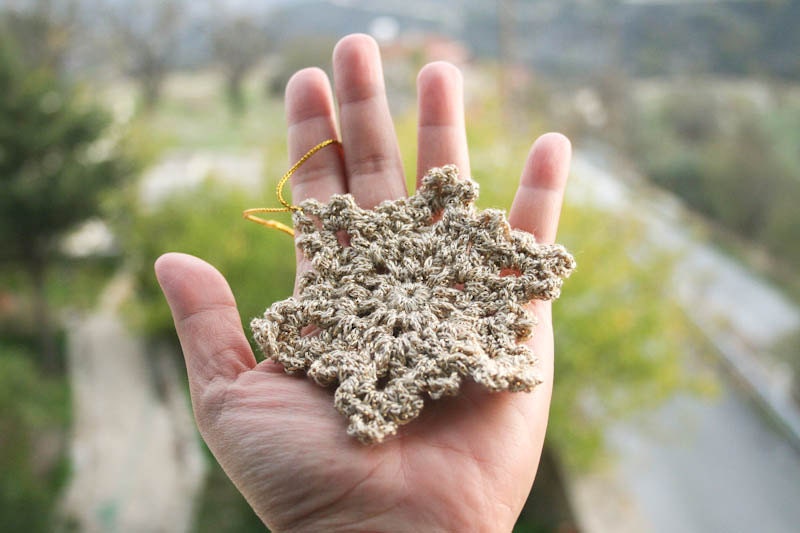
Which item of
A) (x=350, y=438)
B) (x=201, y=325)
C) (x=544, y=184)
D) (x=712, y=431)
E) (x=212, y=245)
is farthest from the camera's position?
(x=212, y=245)

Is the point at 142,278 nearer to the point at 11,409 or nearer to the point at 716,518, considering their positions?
the point at 11,409

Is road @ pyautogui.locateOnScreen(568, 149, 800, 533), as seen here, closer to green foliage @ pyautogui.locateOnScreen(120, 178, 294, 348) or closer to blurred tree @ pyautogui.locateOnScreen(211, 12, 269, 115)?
green foliage @ pyautogui.locateOnScreen(120, 178, 294, 348)

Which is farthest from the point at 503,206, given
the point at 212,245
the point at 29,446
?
the point at 29,446

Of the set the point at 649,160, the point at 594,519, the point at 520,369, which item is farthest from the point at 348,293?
the point at 649,160

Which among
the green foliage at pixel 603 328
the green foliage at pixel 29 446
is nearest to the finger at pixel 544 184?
the green foliage at pixel 603 328

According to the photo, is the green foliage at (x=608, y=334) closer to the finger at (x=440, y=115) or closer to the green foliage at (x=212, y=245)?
the green foliage at (x=212, y=245)

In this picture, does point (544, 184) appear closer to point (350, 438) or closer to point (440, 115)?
point (440, 115)

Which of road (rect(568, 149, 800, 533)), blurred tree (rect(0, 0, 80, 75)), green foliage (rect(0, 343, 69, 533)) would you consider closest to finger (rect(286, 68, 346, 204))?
road (rect(568, 149, 800, 533))
